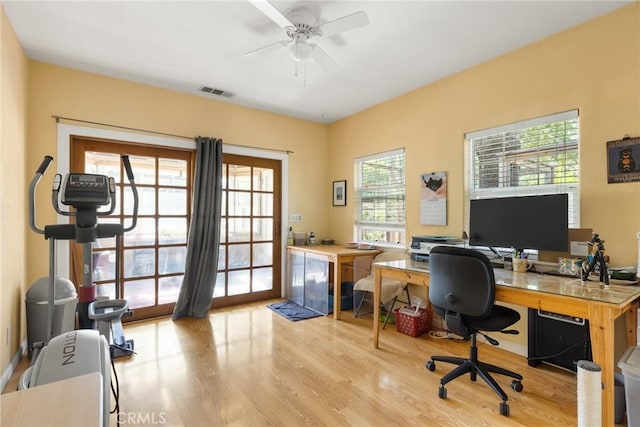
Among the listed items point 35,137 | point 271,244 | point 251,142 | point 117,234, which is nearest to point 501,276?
point 117,234

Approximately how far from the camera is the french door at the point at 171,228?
10.7ft

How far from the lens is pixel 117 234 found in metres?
1.89

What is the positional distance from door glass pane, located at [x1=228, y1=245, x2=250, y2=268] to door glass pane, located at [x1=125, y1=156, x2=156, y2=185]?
48.4 inches

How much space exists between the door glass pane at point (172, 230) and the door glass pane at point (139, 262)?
19cm

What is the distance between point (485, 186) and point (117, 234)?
300 centimetres

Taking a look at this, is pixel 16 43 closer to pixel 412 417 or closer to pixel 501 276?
pixel 412 417

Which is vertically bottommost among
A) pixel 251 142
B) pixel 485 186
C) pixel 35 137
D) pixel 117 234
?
pixel 117 234

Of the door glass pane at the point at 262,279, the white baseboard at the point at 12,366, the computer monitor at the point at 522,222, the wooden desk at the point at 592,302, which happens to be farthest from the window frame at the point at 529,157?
the white baseboard at the point at 12,366

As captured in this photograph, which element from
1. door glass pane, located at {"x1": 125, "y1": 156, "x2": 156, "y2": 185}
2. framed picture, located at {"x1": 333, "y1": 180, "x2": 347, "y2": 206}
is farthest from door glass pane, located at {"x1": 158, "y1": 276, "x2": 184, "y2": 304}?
framed picture, located at {"x1": 333, "y1": 180, "x2": 347, "y2": 206}

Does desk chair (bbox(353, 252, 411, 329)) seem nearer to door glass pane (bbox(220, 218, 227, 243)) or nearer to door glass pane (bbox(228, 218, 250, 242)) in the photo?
door glass pane (bbox(228, 218, 250, 242))

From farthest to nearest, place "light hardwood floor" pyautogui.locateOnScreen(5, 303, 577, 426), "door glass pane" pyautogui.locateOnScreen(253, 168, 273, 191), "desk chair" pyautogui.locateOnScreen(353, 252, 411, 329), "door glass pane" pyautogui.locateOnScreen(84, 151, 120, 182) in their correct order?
"door glass pane" pyautogui.locateOnScreen(253, 168, 273, 191) → "desk chair" pyautogui.locateOnScreen(353, 252, 411, 329) → "door glass pane" pyautogui.locateOnScreen(84, 151, 120, 182) → "light hardwood floor" pyautogui.locateOnScreen(5, 303, 577, 426)

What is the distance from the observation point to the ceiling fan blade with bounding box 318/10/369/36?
192 cm

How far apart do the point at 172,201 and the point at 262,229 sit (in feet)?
3.91

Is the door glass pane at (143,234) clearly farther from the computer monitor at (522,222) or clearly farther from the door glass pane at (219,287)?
the computer monitor at (522,222)
